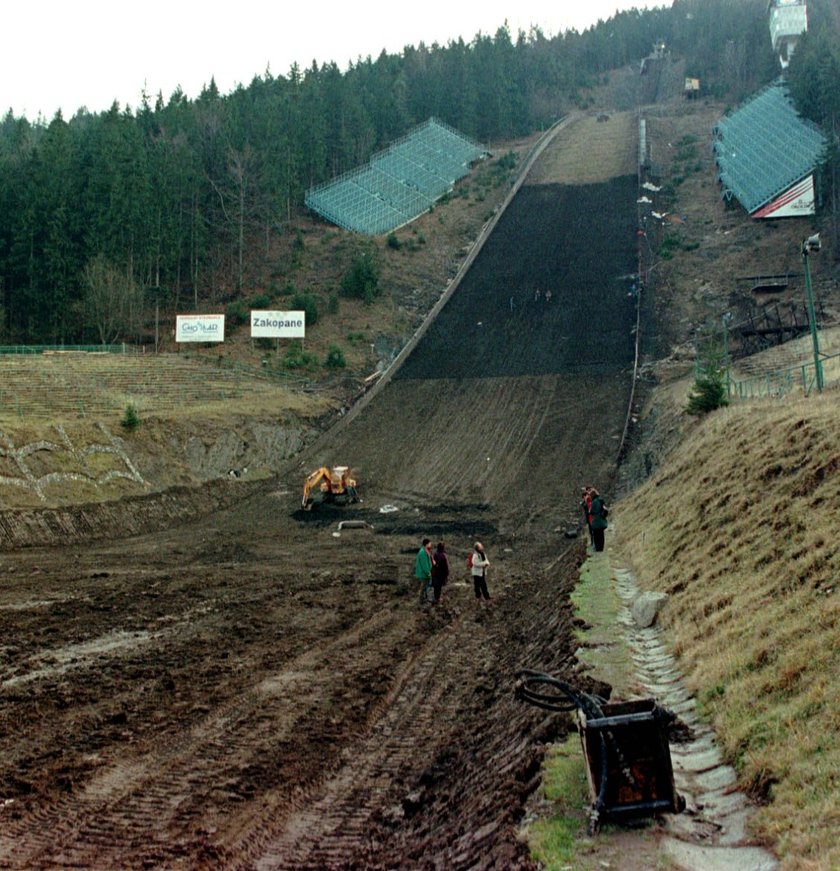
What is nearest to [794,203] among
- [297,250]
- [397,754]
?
[297,250]

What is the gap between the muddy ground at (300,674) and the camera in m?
Result: 8.05

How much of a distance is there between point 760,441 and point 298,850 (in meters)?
15.0

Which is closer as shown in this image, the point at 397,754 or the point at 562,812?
the point at 562,812

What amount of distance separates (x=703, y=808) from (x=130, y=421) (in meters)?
32.4

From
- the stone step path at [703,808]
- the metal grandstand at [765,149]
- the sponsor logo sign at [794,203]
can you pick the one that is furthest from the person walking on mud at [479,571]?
the metal grandstand at [765,149]

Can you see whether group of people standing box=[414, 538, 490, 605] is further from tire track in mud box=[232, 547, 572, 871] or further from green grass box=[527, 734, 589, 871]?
green grass box=[527, 734, 589, 871]

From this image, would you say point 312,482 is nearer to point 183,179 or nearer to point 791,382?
point 791,382

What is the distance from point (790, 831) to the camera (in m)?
6.51

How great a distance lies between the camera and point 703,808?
7.47 meters

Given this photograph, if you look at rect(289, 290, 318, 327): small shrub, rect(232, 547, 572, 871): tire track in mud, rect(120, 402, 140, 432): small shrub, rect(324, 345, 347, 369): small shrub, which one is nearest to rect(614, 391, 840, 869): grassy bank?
rect(232, 547, 572, 871): tire track in mud

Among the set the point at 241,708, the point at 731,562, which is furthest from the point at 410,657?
the point at 731,562

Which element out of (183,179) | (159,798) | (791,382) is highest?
(183,179)

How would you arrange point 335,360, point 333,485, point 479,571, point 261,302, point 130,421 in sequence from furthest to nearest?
point 261,302, point 335,360, point 130,421, point 333,485, point 479,571

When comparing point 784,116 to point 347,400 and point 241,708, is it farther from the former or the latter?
point 241,708
